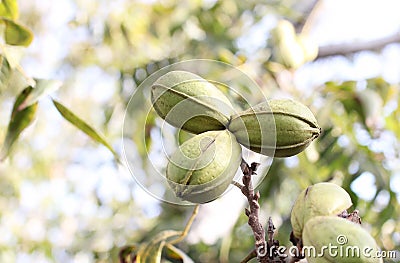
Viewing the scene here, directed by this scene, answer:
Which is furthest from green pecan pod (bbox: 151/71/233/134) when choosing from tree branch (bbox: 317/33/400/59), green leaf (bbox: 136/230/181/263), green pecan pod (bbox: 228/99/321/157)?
tree branch (bbox: 317/33/400/59)

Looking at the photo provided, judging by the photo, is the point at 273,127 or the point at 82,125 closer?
the point at 273,127

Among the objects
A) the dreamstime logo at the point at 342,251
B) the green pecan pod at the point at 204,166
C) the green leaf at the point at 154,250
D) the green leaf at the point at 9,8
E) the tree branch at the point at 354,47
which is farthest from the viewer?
the tree branch at the point at 354,47

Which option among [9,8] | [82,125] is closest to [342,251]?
[82,125]

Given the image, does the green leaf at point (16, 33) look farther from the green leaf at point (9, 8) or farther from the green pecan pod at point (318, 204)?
the green pecan pod at point (318, 204)

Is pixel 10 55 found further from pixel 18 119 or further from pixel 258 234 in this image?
pixel 258 234

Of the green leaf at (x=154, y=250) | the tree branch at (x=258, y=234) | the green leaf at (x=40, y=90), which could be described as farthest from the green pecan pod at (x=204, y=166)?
the green leaf at (x=40, y=90)

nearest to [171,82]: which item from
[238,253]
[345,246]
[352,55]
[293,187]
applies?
[345,246]

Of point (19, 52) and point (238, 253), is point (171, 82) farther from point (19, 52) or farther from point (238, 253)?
point (238, 253)
